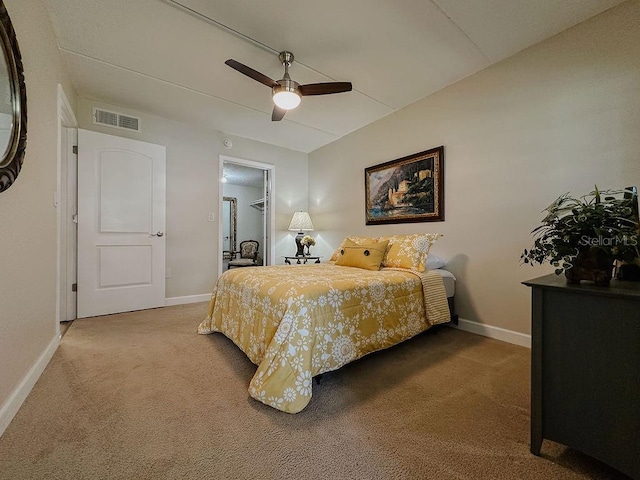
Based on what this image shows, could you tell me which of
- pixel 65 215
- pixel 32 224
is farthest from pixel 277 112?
pixel 65 215

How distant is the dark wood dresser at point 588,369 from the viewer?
94cm

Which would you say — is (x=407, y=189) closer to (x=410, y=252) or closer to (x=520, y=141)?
(x=410, y=252)

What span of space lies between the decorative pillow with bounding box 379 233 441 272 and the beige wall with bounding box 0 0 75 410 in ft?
8.59

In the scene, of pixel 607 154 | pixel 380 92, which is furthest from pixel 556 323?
pixel 380 92

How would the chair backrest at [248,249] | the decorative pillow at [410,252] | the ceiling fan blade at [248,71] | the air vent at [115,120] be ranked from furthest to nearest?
the chair backrest at [248,249] → the air vent at [115,120] → the decorative pillow at [410,252] → the ceiling fan blade at [248,71]

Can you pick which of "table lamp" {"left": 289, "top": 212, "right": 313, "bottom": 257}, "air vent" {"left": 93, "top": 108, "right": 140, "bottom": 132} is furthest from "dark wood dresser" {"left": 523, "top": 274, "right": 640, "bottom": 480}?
"air vent" {"left": 93, "top": 108, "right": 140, "bottom": 132}

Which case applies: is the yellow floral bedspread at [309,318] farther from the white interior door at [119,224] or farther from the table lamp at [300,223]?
the table lamp at [300,223]

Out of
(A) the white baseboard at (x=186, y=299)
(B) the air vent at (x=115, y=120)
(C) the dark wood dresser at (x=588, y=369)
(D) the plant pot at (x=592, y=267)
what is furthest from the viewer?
(A) the white baseboard at (x=186, y=299)

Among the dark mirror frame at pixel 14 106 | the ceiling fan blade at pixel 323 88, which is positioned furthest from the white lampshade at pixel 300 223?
the dark mirror frame at pixel 14 106

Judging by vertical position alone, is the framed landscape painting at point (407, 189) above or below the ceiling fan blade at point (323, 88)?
below

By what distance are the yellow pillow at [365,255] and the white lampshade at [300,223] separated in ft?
5.23

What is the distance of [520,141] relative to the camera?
7.74 feet

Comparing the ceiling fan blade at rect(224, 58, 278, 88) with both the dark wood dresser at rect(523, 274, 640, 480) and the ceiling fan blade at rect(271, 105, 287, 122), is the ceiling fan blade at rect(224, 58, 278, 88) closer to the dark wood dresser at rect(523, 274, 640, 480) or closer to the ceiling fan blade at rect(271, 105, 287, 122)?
the ceiling fan blade at rect(271, 105, 287, 122)

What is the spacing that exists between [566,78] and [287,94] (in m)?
2.19
